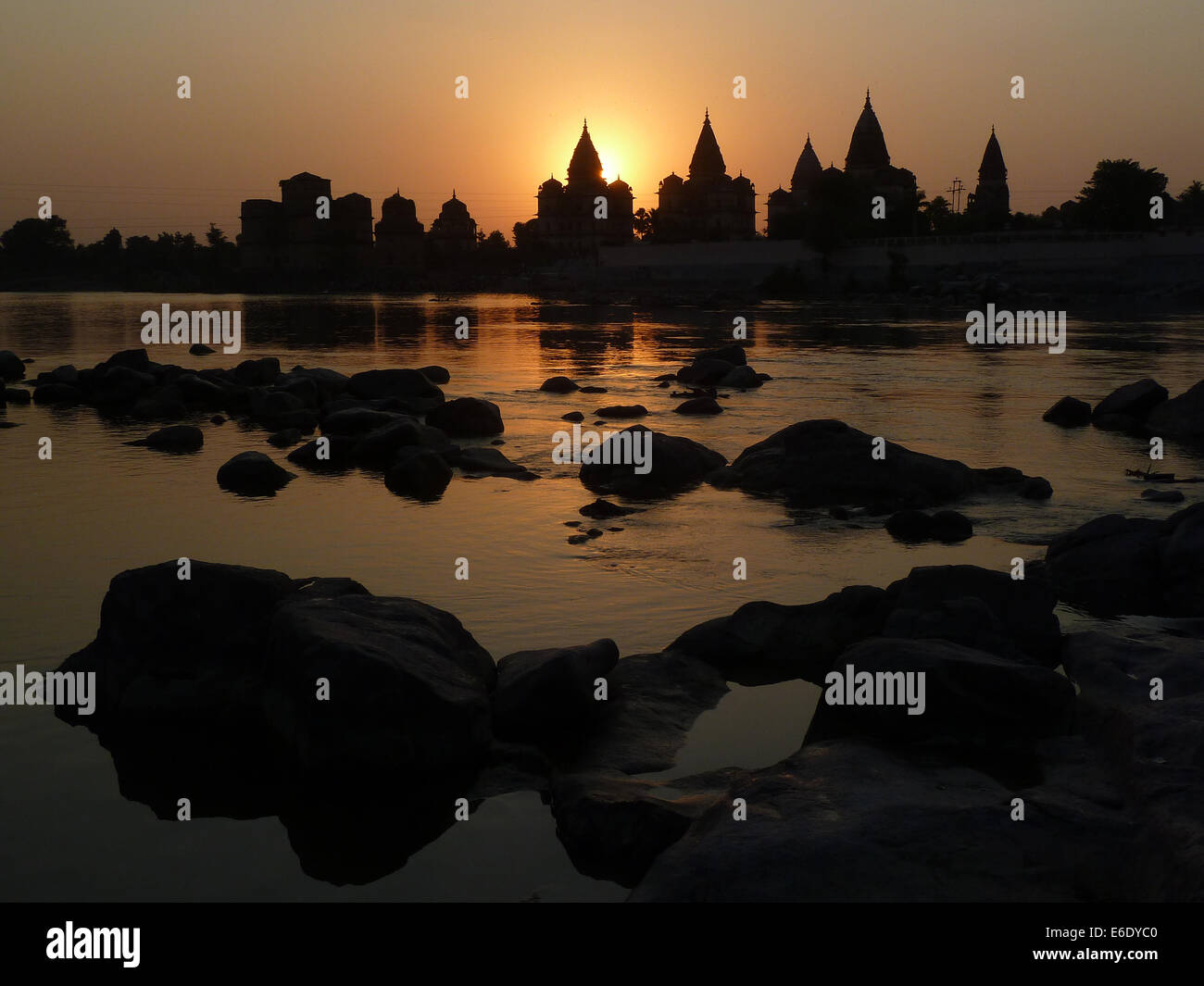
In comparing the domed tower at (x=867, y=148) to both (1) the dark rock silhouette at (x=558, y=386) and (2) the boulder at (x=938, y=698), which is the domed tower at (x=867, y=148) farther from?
(2) the boulder at (x=938, y=698)

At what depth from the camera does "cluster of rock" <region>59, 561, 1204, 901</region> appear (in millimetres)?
4211

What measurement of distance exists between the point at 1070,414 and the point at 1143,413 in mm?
1034

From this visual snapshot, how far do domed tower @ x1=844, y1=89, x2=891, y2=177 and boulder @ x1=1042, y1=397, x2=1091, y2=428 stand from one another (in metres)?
83.3

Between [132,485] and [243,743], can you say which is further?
[132,485]

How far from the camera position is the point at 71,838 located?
→ 5000 millimetres

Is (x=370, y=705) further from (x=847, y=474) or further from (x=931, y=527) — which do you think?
(x=847, y=474)

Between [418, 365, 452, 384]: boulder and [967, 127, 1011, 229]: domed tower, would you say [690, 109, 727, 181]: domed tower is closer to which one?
[967, 127, 1011, 229]: domed tower

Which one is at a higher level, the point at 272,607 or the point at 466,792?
the point at 272,607

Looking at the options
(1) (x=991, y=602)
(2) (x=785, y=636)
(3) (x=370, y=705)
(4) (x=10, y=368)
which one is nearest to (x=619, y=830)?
(3) (x=370, y=705)

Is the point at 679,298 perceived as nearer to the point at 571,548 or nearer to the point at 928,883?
the point at 571,548

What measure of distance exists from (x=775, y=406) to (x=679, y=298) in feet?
164

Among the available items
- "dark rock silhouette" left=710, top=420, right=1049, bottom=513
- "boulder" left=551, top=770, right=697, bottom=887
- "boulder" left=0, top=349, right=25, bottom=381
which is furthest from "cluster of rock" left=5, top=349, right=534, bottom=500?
"boulder" left=551, top=770, right=697, bottom=887

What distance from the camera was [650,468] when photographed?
11914 millimetres

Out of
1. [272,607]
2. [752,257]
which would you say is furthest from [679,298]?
[272,607]
